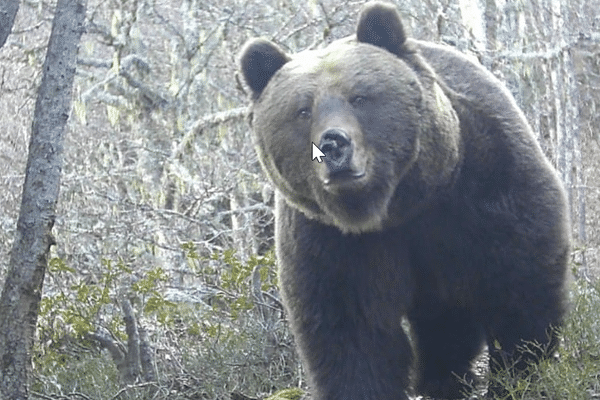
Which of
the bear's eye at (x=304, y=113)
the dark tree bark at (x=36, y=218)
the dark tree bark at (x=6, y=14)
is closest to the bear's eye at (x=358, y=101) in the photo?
the bear's eye at (x=304, y=113)

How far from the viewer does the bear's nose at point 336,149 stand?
3855 millimetres

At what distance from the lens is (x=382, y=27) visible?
14.8ft

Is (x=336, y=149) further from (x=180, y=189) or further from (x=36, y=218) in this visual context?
(x=180, y=189)

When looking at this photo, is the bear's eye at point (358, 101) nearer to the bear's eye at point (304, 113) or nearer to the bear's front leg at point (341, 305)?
the bear's eye at point (304, 113)

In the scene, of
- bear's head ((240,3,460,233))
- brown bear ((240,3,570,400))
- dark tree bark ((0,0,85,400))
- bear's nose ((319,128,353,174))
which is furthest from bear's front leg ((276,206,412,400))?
dark tree bark ((0,0,85,400))

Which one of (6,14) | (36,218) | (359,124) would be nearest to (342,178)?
(359,124)

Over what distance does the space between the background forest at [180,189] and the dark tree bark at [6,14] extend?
176 cm

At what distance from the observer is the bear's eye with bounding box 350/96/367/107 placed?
4.20 m

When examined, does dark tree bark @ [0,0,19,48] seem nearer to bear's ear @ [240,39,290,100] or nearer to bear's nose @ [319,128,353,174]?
bear's ear @ [240,39,290,100]

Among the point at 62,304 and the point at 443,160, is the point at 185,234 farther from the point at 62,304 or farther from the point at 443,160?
the point at 443,160

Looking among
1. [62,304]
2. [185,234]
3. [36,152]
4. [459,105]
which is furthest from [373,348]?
[185,234]

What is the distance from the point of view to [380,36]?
14.8 feet

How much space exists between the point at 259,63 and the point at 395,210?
0.97 m

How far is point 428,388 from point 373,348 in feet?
3.82
